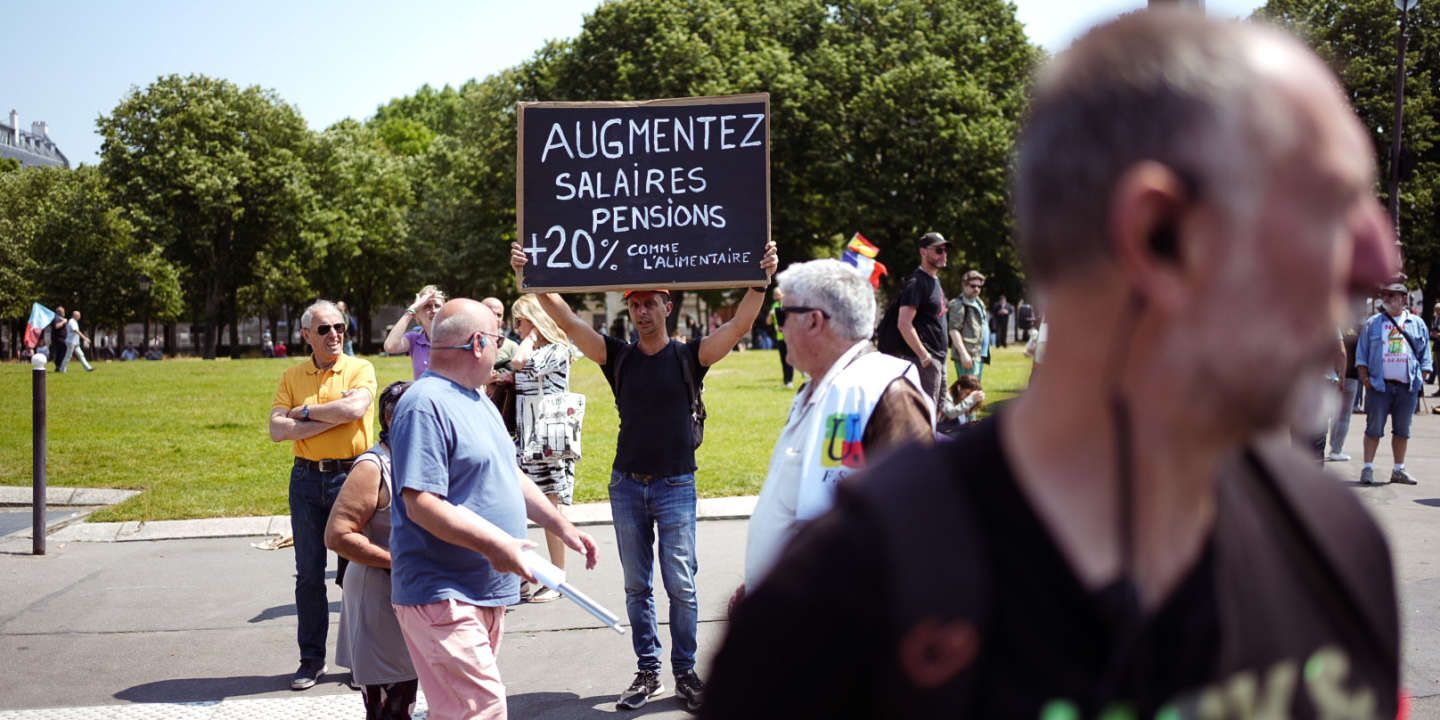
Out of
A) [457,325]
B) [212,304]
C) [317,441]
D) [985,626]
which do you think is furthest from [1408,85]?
[212,304]

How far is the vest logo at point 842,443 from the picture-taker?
3738 mm

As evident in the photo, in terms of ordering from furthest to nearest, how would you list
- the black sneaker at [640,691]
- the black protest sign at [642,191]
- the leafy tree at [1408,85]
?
the leafy tree at [1408,85]
the black protest sign at [642,191]
the black sneaker at [640,691]

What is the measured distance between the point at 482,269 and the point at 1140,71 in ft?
152

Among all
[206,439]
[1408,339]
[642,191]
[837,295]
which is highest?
[642,191]

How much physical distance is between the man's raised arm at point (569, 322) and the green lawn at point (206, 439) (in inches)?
205

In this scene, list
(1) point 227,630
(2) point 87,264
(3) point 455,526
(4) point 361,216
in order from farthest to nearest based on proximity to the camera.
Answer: (4) point 361,216, (2) point 87,264, (1) point 227,630, (3) point 455,526

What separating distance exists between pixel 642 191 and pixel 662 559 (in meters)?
2.03

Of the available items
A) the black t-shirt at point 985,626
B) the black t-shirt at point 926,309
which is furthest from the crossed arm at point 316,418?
the black t-shirt at point 985,626

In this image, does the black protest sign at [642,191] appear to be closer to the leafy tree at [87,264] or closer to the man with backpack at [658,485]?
the man with backpack at [658,485]

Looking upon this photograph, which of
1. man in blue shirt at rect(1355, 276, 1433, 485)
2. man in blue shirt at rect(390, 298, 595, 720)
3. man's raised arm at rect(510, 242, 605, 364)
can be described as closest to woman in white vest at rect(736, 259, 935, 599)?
man in blue shirt at rect(390, 298, 595, 720)

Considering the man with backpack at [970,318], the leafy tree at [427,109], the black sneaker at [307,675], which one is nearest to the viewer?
the black sneaker at [307,675]

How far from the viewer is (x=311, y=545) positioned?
6.72m

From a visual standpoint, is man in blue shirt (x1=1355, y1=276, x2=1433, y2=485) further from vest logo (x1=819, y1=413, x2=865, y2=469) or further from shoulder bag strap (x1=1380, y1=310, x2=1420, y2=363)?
vest logo (x1=819, y1=413, x2=865, y2=469)

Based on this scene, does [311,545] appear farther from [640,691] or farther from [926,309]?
[926,309]
